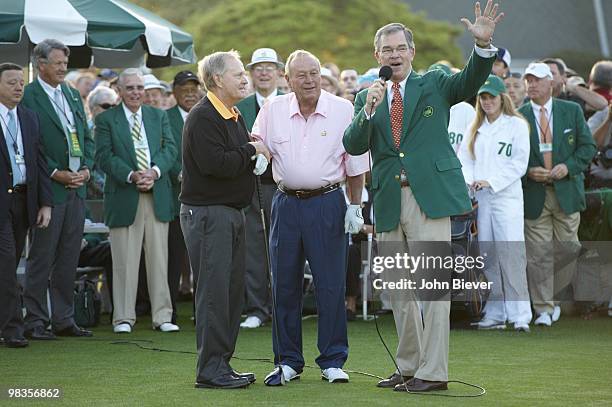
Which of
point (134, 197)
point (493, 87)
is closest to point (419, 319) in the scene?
point (493, 87)

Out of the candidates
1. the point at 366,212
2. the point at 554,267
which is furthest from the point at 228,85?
the point at 554,267

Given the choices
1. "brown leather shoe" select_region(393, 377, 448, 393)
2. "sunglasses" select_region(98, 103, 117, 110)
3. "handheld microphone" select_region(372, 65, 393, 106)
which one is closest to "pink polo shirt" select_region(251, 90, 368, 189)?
"handheld microphone" select_region(372, 65, 393, 106)

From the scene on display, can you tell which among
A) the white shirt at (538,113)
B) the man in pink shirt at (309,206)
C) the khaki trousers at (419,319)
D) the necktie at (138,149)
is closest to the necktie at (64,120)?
the necktie at (138,149)

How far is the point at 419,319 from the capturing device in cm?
816

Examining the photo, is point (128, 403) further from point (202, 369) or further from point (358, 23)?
point (358, 23)

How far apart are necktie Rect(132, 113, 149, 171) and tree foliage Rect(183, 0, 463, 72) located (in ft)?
85.5

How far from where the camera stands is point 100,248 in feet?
42.9

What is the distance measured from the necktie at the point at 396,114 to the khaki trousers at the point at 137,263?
428 centimetres

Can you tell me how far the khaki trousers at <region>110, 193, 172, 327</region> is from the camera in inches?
462

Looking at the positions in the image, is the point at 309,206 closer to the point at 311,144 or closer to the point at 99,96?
the point at 311,144

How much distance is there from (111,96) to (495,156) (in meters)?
4.66

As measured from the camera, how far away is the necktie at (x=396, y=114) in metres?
8.05

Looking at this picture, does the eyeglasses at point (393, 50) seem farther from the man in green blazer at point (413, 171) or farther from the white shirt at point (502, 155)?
the white shirt at point (502, 155)

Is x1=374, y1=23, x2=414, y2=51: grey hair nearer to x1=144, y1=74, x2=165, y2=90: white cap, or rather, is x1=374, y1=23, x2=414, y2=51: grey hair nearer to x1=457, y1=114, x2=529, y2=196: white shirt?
x1=457, y1=114, x2=529, y2=196: white shirt
